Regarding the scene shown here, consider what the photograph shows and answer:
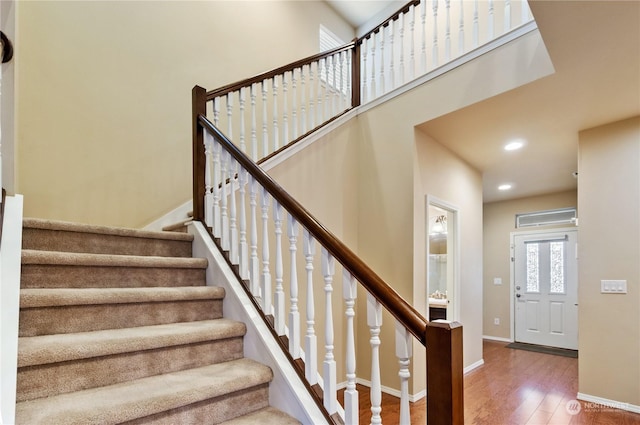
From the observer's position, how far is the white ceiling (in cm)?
199

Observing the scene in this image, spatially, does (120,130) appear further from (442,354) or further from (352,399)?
(442,354)

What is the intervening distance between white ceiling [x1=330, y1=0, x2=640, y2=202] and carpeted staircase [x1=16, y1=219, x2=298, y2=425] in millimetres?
2406

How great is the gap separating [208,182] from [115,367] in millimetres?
1339

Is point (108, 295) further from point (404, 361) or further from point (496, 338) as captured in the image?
point (496, 338)

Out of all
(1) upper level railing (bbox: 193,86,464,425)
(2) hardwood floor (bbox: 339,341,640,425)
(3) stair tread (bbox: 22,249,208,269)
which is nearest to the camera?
(1) upper level railing (bbox: 193,86,464,425)

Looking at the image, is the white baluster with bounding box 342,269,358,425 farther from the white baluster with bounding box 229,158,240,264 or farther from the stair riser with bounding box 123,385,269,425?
the white baluster with bounding box 229,158,240,264

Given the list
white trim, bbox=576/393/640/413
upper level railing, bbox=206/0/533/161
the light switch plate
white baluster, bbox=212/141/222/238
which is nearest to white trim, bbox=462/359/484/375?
white trim, bbox=576/393/640/413

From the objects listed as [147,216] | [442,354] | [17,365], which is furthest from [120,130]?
[442,354]

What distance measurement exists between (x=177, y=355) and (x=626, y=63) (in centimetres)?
318

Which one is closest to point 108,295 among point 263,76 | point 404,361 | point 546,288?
point 404,361

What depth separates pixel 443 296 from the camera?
6.26 meters

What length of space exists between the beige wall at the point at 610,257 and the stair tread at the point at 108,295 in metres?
3.39

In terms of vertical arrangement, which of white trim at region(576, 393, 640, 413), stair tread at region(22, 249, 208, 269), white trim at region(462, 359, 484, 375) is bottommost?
white trim at region(462, 359, 484, 375)

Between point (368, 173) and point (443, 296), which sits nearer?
point (368, 173)
